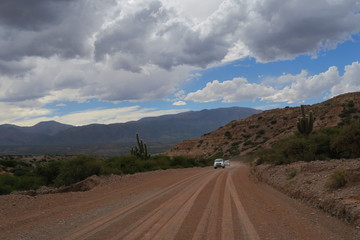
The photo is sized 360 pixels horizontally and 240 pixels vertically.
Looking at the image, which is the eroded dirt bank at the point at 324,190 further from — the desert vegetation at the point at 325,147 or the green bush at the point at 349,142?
the desert vegetation at the point at 325,147

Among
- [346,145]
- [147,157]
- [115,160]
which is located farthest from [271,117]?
[346,145]

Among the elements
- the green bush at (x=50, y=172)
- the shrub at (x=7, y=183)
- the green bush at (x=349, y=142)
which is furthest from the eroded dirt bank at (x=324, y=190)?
the green bush at (x=50, y=172)

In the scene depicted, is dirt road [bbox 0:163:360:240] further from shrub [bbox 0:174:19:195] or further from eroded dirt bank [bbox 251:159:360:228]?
shrub [bbox 0:174:19:195]

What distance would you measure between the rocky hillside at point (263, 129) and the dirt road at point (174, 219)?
56409mm

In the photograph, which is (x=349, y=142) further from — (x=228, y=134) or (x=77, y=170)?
(x=228, y=134)

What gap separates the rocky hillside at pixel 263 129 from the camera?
7144 centimetres

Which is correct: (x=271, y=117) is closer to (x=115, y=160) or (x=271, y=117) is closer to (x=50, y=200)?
(x=115, y=160)

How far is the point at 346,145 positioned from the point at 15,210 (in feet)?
59.2

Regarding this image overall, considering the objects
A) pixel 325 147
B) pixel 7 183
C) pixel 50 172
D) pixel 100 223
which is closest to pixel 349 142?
pixel 325 147

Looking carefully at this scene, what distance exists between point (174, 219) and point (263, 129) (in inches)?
3268

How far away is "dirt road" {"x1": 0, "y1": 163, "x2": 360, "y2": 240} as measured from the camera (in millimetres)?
8961

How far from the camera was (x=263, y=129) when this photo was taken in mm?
91250

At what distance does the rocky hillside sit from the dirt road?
5641 centimetres

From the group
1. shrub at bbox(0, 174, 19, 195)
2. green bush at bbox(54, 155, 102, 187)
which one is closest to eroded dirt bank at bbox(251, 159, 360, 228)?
green bush at bbox(54, 155, 102, 187)
